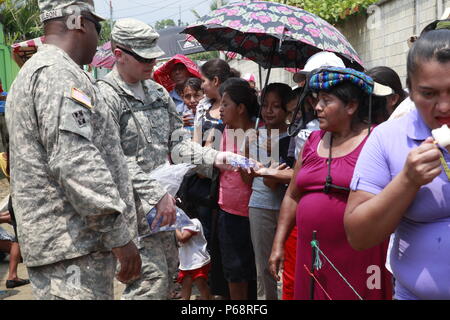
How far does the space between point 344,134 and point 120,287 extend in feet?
11.2

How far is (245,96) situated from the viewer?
4.73 m

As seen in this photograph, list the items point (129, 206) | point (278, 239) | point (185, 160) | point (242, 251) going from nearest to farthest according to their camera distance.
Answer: point (129, 206), point (278, 239), point (185, 160), point (242, 251)

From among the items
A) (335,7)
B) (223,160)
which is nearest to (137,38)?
(223,160)

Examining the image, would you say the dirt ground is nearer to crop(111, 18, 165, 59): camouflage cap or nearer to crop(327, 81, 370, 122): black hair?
crop(111, 18, 165, 59): camouflage cap

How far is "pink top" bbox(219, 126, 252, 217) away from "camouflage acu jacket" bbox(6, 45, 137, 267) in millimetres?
2090

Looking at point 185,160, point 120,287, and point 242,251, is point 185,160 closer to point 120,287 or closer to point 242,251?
point 242,251

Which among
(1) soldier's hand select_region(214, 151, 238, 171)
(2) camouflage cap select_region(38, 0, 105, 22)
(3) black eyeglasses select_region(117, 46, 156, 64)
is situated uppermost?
(2) camouflage cap select_region(38, 0, 105, 22)

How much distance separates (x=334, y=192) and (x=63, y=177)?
144cm

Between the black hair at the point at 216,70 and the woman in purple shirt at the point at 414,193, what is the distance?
395cm

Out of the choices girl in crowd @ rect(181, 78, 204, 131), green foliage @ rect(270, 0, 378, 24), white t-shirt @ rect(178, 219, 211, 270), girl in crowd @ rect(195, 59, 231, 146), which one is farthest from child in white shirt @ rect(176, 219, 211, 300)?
green foliage @ rect(270, 0, 378, 24)

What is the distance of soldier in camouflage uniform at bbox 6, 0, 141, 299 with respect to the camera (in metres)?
2.30

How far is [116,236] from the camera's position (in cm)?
244

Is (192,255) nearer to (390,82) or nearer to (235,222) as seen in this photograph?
(235,222)
